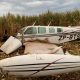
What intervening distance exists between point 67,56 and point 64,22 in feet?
44.9

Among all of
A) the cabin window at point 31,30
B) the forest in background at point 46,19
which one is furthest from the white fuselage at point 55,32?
the forest in background at point 46,19

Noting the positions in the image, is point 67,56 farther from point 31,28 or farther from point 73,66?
point 31,28

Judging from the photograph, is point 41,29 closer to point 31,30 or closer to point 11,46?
point 31,30

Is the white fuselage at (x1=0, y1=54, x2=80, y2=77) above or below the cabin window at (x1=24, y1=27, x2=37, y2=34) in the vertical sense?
below

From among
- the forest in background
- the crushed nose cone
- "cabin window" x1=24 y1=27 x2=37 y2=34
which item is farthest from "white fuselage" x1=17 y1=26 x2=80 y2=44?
the forest in background

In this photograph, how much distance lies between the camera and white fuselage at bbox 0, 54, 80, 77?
34.7 ft

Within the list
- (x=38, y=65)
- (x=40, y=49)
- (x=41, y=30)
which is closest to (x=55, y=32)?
(x=41, y=30)

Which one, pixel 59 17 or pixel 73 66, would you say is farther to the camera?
pixel 59 17

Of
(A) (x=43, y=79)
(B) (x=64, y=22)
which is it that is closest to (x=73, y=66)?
(A) (x=43, y=79)

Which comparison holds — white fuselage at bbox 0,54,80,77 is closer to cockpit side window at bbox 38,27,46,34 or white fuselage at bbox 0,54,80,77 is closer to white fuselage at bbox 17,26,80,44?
white fuselage at bbox 17,26,80,44

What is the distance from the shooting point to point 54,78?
1130 centimetres

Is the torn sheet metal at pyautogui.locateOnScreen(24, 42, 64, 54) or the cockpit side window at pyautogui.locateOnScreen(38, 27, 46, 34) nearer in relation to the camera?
the torn sheet metal at pyautogui.locateOnScreen(24, 42, 64, 54)

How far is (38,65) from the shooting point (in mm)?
10562

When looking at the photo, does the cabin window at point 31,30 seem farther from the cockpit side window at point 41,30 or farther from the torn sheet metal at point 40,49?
the torn sheet metal at point 40,49
